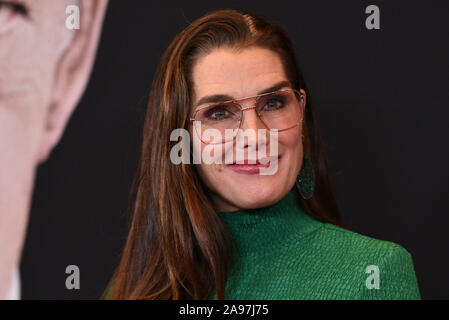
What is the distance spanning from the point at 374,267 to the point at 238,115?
0.41 metres

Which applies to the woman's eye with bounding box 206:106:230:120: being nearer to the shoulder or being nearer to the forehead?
the forehead

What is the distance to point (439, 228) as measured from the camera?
1471 mm

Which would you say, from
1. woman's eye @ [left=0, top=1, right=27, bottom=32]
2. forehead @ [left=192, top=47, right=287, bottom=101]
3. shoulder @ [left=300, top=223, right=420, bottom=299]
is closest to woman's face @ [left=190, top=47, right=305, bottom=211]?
forehead @ [left=192, top=47, right=287, bottom=101]

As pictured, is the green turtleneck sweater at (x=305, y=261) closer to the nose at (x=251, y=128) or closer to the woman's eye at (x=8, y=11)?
the nose at (x=251, y=128)

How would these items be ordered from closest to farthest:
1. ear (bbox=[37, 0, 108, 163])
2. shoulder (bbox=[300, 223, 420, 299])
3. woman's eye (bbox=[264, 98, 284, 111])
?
shoulder (bbox=[300, 223, 420, 299]) → woman's eye (bbox=[264, 98, 284, 111]) → ear (bbox=[37, 0, 108, 163])

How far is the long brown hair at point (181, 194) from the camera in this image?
1.24m

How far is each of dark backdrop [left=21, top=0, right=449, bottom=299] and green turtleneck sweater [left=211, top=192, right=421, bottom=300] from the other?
0.33 metres

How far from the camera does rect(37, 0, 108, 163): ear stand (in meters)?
1.43

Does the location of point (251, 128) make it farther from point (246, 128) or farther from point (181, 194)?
point (181, 194)

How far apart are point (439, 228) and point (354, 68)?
468 mm

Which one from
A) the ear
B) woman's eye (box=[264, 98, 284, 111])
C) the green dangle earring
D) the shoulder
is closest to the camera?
the shoulder

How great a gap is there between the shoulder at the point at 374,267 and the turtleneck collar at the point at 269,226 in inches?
3.5
